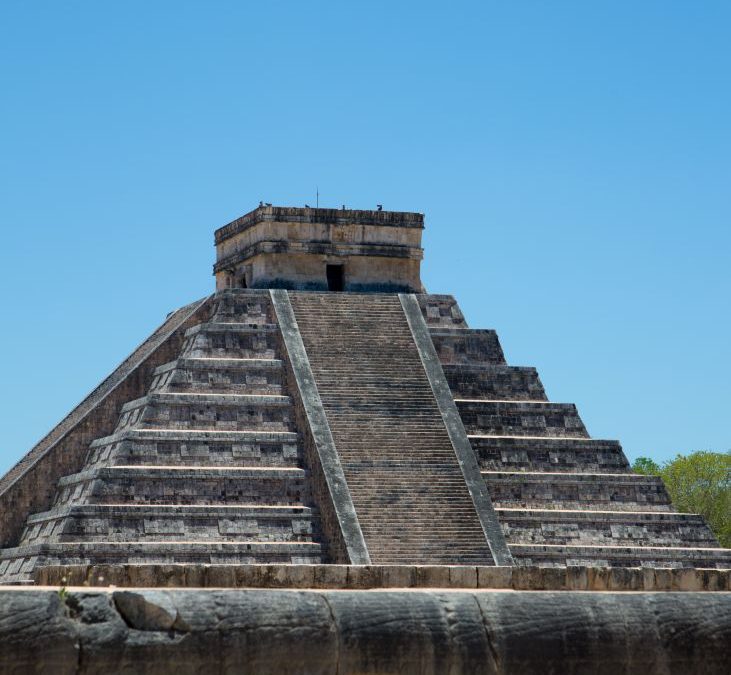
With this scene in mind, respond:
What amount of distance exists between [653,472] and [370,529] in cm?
2738

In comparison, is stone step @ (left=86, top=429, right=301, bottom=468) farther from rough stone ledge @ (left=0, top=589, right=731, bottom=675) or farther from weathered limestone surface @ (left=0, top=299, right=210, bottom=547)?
rough stone ledge @ (left=0, top=589, right=731, bottom=675)

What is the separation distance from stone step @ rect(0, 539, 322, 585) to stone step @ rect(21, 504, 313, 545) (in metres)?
0.23

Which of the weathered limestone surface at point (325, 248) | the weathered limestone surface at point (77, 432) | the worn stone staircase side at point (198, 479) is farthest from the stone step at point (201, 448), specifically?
the weathered limestone surface at point (325, 248)

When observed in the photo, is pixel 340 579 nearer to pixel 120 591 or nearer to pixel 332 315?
pixel 120 591

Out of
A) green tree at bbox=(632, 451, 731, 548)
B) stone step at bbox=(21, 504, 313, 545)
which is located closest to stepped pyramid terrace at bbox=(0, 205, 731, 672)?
stone step at bbox=(21, 504, 313, 545)

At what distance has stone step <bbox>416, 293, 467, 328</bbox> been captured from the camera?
39750 millimetres

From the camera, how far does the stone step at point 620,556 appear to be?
34125mm

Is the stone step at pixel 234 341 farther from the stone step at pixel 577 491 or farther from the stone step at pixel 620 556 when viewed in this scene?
the stone step at pixel 620 556

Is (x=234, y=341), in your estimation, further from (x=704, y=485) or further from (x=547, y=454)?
(x=704, y=485)

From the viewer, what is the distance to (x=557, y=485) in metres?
36.2

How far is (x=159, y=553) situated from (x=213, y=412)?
3.98 m

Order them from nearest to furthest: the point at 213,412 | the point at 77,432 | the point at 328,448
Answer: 1. the point at 328,448
2. the point at 213,412
3. the point at 77,432

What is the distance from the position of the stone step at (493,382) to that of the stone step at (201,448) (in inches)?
174

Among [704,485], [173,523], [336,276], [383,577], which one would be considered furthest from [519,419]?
[383,577]
